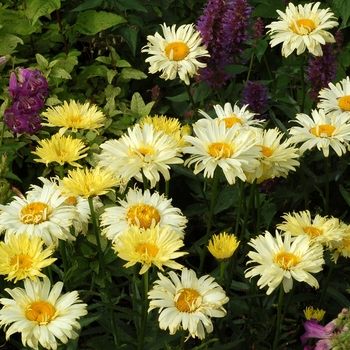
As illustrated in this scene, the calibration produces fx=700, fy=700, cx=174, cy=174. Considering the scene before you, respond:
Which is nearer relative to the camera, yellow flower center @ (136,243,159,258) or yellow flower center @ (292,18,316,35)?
yellow flower center @ (136,243,159,258)

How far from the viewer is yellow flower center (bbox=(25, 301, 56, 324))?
1479mm

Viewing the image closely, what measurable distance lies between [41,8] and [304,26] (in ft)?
3.74

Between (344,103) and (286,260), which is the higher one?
(344,103)

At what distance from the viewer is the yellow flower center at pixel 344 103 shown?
2.39 metres

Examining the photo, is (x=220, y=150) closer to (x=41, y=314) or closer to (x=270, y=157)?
(x=270, y=157)

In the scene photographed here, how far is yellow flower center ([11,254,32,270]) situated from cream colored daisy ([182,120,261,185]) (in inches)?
18.9

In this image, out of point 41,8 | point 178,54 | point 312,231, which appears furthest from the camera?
point 41,8

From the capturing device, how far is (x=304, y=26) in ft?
8.18

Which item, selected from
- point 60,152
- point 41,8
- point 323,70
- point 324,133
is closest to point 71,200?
point 60,152

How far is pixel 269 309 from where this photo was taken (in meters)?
2.26

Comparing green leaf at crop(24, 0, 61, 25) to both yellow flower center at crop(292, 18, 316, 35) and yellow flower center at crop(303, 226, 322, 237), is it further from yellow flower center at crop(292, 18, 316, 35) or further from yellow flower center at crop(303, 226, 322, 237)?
yellow flower center at crop(303, 226, 322, 237)

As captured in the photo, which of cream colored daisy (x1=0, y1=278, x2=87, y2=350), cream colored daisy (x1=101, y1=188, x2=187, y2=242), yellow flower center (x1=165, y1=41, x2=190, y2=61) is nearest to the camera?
cream colored daisy (x1=0, y1=278, x2=87, y2=350)

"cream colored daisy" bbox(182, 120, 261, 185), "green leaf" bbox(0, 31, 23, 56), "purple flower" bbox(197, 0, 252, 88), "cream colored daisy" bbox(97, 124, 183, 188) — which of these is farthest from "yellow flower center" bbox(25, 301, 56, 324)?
"green leaf" bbox(0, 31, 23, 56)

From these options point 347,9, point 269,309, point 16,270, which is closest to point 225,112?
point 269,309
